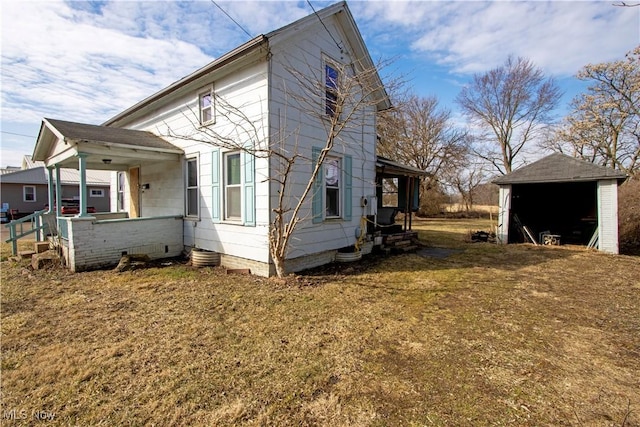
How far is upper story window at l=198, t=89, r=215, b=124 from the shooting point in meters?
7.12

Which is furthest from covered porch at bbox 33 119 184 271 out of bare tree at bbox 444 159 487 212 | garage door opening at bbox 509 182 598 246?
bare tree at bbox 444 159 487 212

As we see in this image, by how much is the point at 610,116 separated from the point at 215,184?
25436mm

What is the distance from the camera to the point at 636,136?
61.7 feet

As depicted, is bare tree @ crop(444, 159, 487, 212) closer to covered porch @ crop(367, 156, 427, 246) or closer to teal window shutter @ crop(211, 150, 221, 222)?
covered porch @ crop(367, 156, 427, 246)

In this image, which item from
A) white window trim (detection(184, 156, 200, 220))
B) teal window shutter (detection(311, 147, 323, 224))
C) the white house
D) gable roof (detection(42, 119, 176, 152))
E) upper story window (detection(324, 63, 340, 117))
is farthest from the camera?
white window trim (detection(184, 156, 200, 220))

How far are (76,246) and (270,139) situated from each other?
4.88m

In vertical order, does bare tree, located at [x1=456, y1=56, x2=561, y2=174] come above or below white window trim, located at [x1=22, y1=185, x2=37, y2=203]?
above

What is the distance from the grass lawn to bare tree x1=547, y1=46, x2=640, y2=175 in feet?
62.6

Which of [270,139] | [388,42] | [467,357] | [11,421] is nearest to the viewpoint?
[11,421]

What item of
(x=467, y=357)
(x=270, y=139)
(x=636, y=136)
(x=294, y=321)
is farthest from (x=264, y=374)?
(x=636, y=136)

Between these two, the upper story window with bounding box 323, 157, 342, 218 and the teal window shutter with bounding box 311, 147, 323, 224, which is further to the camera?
the upper story window with bounding box 323, 157, 342, 218

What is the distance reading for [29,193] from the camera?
2297 centimetres

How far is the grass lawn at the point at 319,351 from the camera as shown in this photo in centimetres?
221

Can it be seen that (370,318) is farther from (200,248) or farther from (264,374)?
(200,248)
